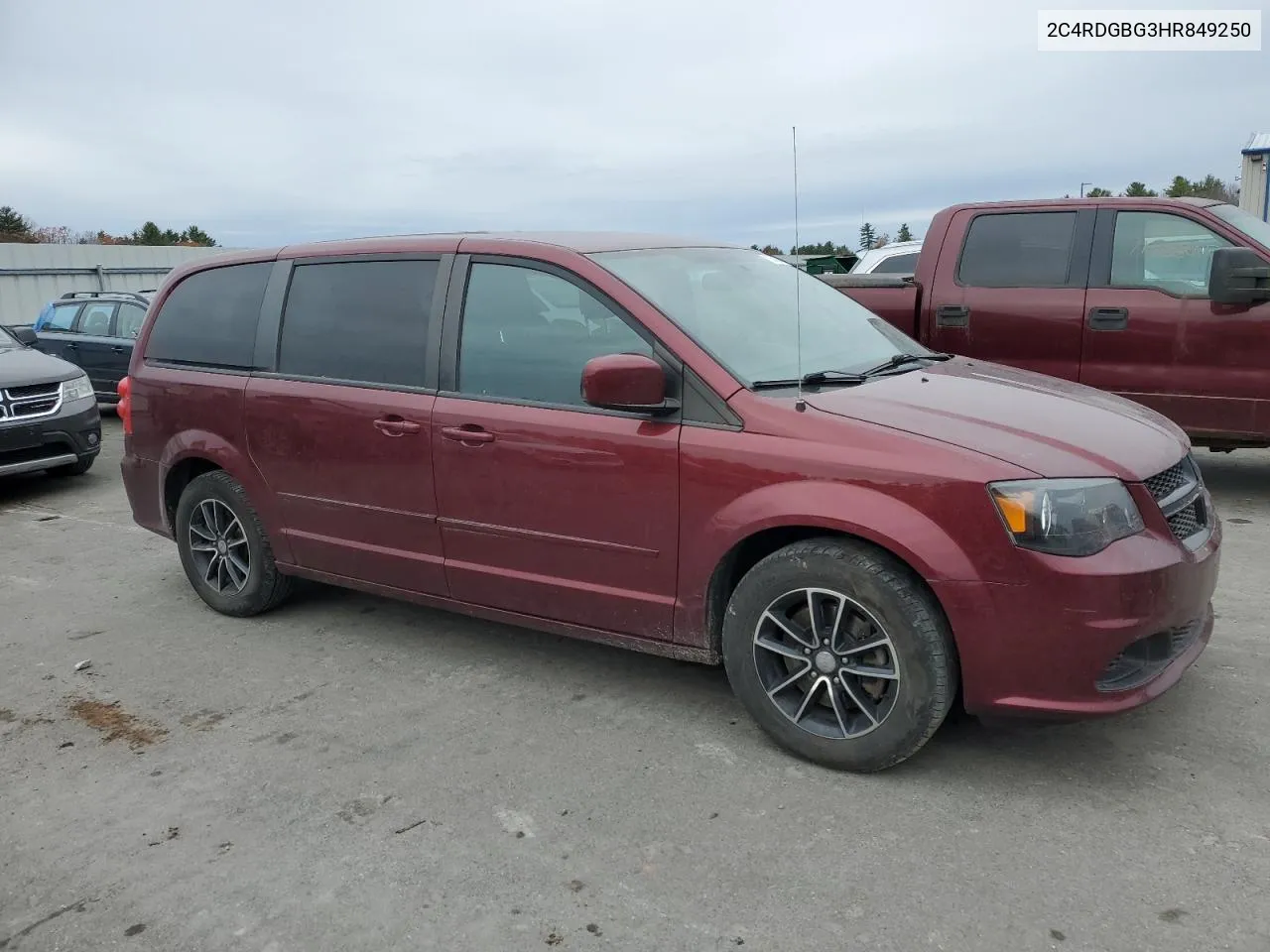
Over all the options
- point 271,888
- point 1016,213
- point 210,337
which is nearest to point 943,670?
point 271,888

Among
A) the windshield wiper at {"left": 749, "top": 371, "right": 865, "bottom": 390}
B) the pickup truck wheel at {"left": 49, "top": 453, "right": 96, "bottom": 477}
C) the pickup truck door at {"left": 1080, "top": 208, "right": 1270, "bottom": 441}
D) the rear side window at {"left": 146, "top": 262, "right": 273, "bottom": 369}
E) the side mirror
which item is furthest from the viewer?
the pickup truck wheel at {"left": 49, "top": 453, "right": 96, "bottom": 477}

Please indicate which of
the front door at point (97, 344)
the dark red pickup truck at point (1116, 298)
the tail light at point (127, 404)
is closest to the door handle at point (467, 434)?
the tail light at point (127, 404)

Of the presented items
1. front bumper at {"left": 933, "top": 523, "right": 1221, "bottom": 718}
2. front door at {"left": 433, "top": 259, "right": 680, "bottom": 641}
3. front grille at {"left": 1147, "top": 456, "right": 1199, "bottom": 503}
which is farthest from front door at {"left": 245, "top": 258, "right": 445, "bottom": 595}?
front grille at {"left": 1147, "top": 456, "right": 1199, "bottom": 503}

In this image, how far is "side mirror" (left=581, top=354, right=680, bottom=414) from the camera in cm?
352

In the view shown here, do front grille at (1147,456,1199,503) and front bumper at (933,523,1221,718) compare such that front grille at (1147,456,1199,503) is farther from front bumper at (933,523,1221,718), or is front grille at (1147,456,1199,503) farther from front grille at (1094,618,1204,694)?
front grille at (1094,618,1204,694)

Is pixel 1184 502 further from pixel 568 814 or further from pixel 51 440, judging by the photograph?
pixel 51 440

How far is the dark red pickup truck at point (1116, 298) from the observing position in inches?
252

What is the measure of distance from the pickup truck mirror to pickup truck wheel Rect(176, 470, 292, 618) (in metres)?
5.62

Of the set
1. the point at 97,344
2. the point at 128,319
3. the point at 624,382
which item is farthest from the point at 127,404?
the point at 97,344

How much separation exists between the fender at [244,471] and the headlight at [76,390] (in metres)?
4.45

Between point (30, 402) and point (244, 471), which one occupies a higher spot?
point (244, 471)

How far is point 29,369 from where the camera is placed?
8750 mm

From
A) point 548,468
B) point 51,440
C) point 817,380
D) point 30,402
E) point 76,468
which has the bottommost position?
point 76,468

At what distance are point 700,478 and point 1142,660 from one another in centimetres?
147
